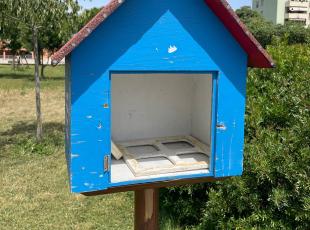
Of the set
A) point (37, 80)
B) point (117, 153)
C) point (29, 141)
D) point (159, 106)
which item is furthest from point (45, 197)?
point (117, 153)

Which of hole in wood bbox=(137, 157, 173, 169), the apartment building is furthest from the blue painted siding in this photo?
the apartment building

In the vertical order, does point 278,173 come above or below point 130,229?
above

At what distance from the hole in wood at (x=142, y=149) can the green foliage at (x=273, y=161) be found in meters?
0.93

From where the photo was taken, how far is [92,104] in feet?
5.39

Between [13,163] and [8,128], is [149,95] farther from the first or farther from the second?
[8,128]

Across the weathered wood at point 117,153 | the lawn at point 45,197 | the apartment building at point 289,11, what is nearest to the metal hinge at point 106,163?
the weathered wood at point 117,153

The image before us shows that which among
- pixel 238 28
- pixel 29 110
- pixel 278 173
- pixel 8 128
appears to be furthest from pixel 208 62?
pixel 29 110

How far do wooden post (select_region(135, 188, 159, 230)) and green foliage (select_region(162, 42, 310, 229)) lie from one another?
1.04m

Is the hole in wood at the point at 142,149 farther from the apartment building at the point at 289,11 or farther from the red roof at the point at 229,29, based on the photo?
the apartment building at the point at 289,11

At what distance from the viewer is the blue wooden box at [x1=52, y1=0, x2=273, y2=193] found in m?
1.61

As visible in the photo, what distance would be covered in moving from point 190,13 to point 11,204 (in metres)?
4.17

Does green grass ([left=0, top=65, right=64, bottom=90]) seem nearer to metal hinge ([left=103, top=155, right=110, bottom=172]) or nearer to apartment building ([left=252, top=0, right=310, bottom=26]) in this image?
metal hinge ([left=103, top=155, right=110, bottom=172])

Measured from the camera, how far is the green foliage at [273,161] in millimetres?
2750

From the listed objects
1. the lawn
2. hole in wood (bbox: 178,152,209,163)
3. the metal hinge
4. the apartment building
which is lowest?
the lawn
